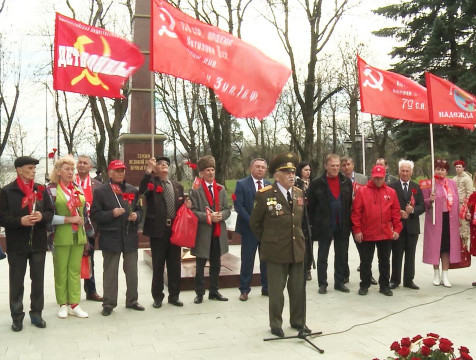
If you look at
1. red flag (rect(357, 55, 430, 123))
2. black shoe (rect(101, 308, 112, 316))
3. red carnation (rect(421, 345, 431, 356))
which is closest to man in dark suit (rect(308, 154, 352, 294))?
red flag (rect(357, 55, 430, 123))

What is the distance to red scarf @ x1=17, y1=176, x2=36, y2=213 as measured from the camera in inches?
213

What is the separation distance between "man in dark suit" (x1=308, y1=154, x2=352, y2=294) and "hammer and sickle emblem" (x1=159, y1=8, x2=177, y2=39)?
2723 millimetres

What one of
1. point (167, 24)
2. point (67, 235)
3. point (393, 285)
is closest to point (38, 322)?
point (67, 235)

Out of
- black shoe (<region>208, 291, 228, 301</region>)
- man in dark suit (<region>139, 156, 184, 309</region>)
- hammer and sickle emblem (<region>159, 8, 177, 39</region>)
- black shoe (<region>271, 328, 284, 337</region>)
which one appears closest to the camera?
black shoe (<region>271, 328, 284, 337</region>)

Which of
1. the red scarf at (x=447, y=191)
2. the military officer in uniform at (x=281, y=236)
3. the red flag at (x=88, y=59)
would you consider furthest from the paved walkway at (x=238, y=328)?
the red flag at (x=88, y=59)

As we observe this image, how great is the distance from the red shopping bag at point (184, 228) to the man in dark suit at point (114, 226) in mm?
463

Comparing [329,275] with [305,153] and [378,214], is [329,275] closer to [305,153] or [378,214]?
[378,214]

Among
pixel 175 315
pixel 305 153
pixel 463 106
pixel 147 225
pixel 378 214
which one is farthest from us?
pixel 305 153

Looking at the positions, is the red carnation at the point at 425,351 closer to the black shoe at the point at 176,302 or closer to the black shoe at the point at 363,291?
the black shoe at the point at 176,302

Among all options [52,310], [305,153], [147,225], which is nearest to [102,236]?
[147,225]

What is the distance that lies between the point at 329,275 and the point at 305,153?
49.8 ft

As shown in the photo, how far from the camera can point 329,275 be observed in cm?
841

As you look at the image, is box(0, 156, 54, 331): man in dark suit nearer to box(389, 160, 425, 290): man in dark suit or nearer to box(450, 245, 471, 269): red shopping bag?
box(389, 160, 425, 290): man in dark suit

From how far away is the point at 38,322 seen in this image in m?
5.51
